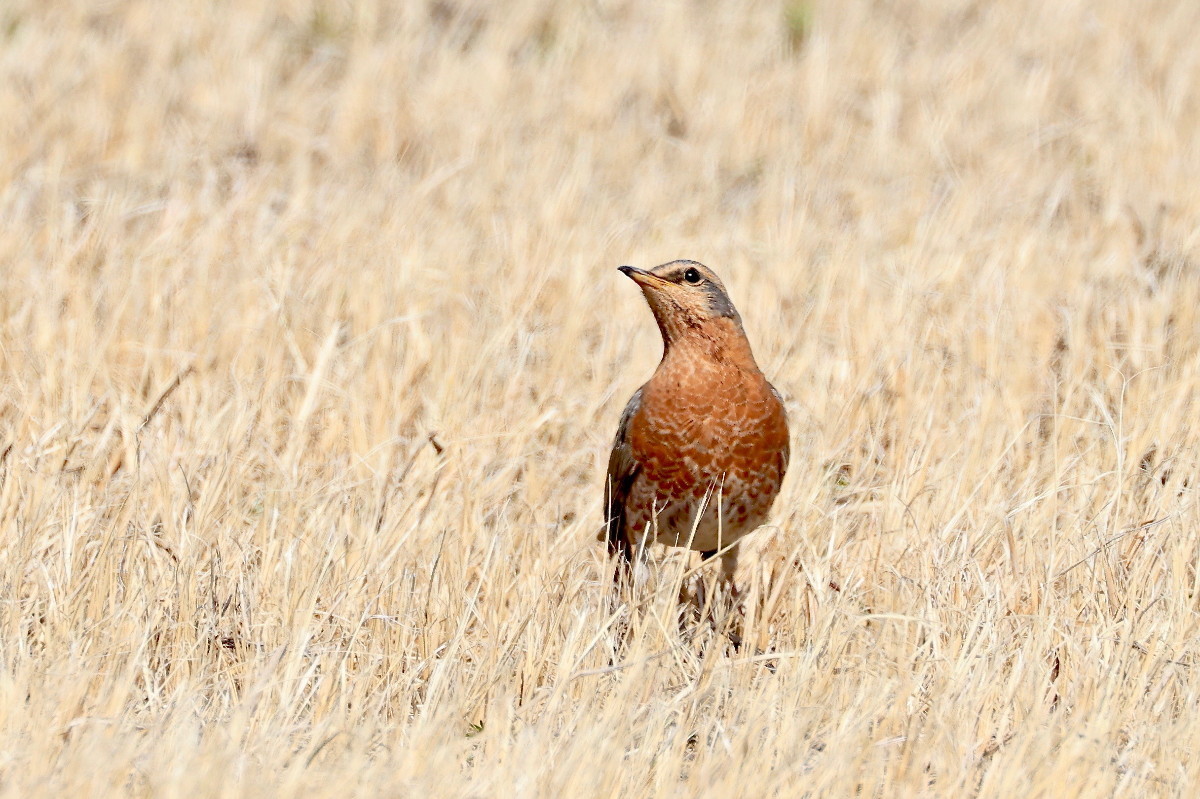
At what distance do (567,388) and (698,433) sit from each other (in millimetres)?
1634

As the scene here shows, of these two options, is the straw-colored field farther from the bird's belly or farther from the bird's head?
the bird's head

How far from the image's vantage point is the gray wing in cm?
519

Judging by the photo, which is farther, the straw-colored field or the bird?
the bird

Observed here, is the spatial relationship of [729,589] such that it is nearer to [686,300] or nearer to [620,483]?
[620,483]

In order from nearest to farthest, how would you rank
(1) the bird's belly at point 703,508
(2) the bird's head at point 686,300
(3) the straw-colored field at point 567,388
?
(3) the straw-colored field at point 567,388
(1) the bird's belly at point 703,508
(2) the bird's head at point 686,300

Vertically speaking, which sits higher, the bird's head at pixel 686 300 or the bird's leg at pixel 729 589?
the bird's head at pixel 686 300

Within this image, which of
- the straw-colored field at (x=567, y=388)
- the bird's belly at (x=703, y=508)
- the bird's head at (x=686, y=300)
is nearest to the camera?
the straw-colored field at (x=567, y=388)

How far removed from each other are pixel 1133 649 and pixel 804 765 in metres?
1.10

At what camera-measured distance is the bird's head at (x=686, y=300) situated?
16.8 ft

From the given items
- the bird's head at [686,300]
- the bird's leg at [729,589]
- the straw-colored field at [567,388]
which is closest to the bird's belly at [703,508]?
the bird's leg at [729,589]

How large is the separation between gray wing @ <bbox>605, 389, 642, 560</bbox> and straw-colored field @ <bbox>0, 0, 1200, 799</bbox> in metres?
0.16

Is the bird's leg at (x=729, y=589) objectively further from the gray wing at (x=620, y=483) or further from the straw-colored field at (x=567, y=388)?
the gray wing at (x=620, y=483)

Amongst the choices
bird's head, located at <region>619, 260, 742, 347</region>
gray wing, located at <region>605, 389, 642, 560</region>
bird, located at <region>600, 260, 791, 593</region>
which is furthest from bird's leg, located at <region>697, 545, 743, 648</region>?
bird's head, located at <region>619, 260, 742, 347</region>

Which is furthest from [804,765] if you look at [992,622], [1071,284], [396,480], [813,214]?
[813,214]
